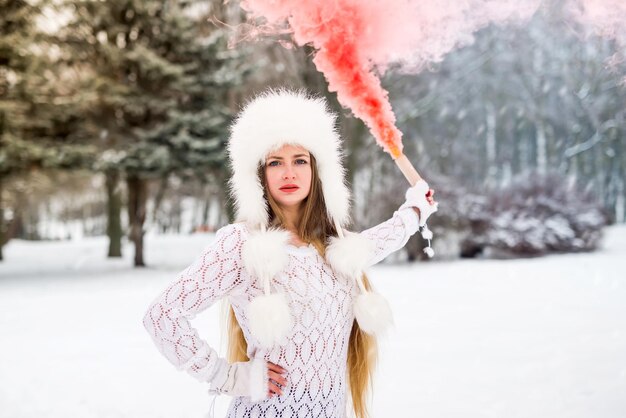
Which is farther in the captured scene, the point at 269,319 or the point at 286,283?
the point at 286,283

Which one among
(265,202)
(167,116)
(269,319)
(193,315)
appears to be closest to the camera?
(269,319)

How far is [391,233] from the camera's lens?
2.52 meters

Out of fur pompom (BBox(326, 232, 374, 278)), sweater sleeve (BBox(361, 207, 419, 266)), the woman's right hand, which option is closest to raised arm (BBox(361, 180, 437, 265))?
sweater sleeve (BBox(361, 207, 419, 266))

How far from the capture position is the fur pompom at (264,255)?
201cm

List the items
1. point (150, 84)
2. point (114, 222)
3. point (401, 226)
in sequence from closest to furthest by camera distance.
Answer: point (401, 226) < point (150, 84) < point (114, 222)

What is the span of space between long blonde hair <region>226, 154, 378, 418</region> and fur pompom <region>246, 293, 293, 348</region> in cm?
37

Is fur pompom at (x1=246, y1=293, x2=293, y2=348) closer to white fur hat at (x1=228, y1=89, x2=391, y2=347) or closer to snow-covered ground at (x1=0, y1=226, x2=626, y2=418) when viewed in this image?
white fur hat at (x1=228, y1=89, x2=391, y2=347)

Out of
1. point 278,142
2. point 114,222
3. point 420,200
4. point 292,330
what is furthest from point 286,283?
point 114,222

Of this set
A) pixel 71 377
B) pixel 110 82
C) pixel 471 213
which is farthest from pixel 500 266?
pixel 110 82

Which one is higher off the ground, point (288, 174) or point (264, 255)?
point (288, 174)

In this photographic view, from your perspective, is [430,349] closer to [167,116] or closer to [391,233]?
[391,233]

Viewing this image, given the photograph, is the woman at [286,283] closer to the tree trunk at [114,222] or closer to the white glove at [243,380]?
the white glove at [243,380]

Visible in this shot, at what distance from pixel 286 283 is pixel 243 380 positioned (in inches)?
15.9

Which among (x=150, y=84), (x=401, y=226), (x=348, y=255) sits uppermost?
(x=150, y=84)
